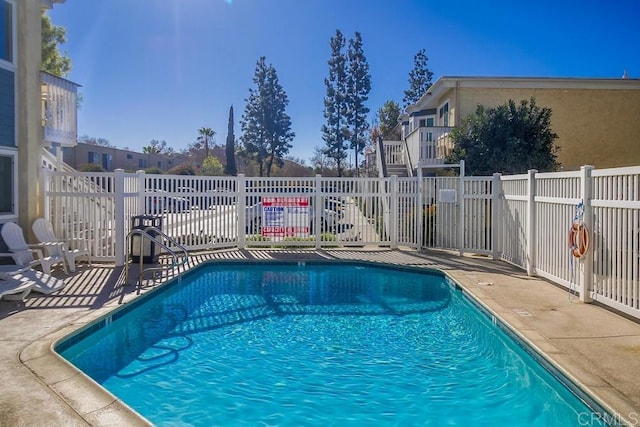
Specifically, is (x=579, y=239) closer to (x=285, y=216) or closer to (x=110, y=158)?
(x=285, y=216)

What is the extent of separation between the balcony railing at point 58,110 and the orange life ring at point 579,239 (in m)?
10.2

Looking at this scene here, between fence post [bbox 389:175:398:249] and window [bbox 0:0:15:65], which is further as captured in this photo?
fence post [bbox 389:175:398:249]

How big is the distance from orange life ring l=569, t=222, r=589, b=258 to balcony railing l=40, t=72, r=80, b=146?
10180 mm

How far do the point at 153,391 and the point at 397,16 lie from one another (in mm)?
16393

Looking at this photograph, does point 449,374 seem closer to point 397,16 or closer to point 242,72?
point 397,16

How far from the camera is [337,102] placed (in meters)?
37.1

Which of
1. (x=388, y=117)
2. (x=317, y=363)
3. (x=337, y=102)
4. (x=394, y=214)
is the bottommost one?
(x=317, y=363)

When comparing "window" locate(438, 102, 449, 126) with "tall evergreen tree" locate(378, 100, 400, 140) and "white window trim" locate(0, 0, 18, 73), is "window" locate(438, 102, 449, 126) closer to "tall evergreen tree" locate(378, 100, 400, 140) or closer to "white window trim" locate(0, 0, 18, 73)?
"tall evergreen tree" locate(378, 100, 400, 140)

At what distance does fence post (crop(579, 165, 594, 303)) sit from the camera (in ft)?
21.0

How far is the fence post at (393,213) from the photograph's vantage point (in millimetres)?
12328

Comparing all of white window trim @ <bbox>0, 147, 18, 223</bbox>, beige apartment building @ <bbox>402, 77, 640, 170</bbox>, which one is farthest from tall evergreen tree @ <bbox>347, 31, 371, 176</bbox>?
white window trim @ <bbox>0, 147, 18, 223</bbox>

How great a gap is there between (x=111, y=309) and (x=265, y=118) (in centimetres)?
3786

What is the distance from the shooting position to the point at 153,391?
14.4ft

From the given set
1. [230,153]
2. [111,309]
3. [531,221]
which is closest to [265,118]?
[230,153]
